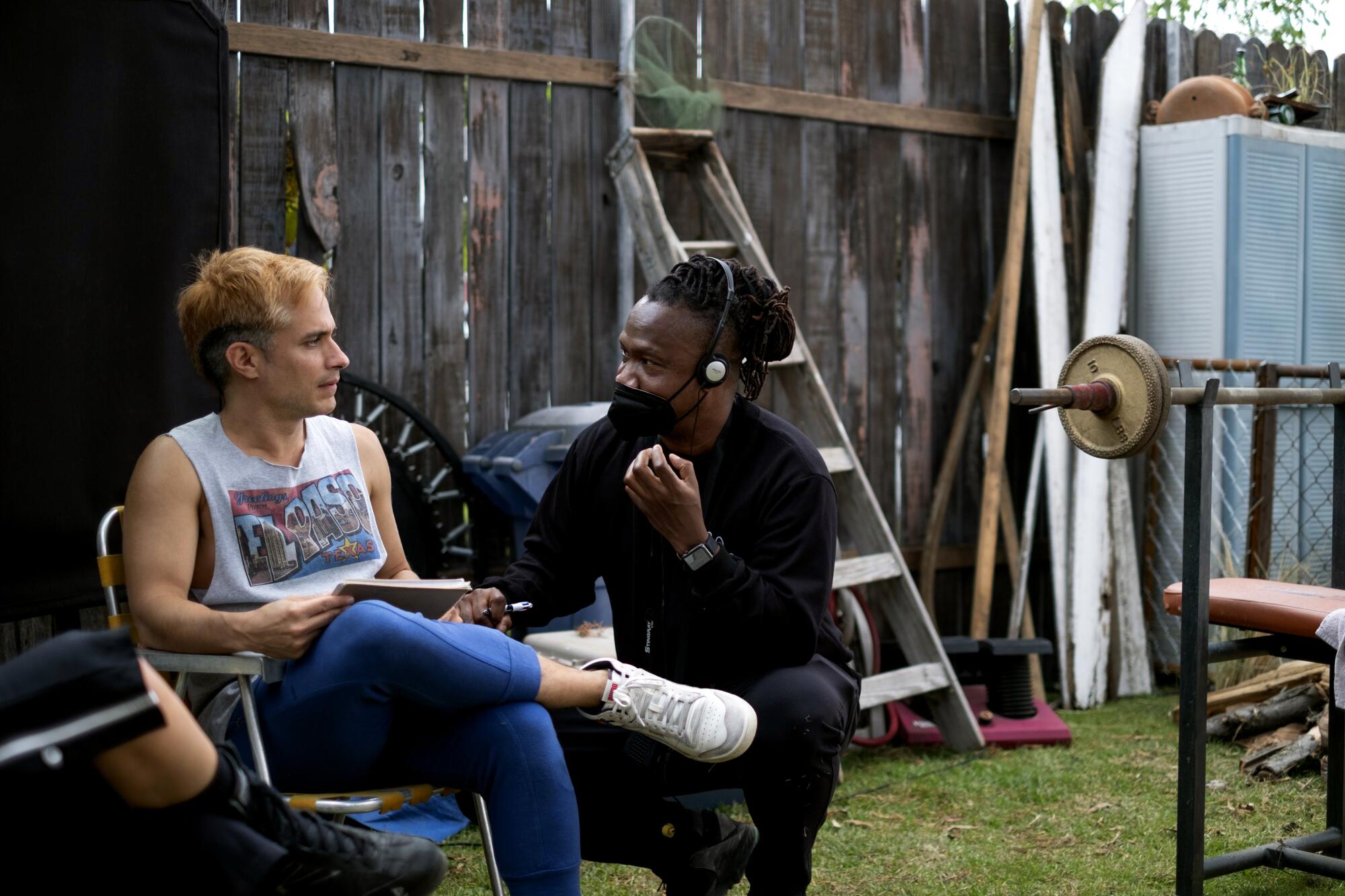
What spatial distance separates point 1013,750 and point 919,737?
31cm

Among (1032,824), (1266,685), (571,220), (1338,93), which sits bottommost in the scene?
(1032,824)

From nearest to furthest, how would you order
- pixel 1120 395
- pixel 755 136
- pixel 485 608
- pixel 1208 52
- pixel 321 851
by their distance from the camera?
pixel 321 851, pixel 485 608, pixel 1120 395, pixel 755 136, pixel 1208 52

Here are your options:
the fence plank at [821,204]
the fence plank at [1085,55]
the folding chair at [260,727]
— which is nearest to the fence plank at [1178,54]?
the fence plank at [1085,55]

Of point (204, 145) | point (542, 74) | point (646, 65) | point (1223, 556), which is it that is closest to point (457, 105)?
point (542, 74)

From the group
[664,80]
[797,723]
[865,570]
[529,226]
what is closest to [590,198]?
[529,226]

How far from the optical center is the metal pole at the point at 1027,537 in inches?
193

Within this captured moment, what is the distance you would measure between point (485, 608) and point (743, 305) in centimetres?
73

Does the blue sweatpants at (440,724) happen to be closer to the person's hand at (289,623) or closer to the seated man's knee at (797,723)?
the person's hand at (289,623)

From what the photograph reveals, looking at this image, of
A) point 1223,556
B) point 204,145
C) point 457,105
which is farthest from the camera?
point 1223,556

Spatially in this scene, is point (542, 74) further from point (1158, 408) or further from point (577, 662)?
point (1158, 408)

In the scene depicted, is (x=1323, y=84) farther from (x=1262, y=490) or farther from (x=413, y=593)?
(x=413, y=593)

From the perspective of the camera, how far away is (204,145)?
2881mm

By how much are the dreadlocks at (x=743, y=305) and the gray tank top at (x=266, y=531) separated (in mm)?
699

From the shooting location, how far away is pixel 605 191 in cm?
440
